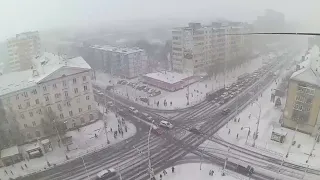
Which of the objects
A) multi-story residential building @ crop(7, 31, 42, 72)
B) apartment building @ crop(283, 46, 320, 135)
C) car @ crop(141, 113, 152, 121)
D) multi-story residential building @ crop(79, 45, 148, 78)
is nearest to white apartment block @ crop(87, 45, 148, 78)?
multi-story residential building @ crop(79, 45, 148, 78)

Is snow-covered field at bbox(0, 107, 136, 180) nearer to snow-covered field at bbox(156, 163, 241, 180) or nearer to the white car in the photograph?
the white car

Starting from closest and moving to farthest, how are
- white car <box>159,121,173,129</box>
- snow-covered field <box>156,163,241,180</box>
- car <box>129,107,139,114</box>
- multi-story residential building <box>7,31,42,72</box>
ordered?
snow-covered field <box>156,163,241,180</box>
white car <box>159,121,173,129</box>
car <box>129,107,139,114</box>
multi-story residential building <box>7,31,42,72</box>

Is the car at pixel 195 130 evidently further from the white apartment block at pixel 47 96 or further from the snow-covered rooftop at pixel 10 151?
the snow-covered rooftop at pixel 10 151

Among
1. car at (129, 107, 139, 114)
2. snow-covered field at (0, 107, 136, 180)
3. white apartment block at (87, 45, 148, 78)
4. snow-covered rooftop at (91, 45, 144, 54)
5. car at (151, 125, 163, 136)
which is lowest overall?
snow-covered field at (0, 107, 136, 180)

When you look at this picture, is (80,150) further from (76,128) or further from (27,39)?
(27,39)

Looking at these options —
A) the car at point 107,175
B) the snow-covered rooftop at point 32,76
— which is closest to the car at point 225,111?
the car at point 107,175

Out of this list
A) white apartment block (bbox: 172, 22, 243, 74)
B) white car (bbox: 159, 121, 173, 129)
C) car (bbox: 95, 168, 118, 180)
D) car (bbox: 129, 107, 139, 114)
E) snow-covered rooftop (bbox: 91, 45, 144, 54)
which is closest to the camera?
car (bbox: 95, 168, 118, 180)

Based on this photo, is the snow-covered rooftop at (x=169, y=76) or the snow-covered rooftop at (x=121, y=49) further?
the snow-covered rooftop at (x=121, y=49)

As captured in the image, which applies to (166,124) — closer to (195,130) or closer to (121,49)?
(195,130)
